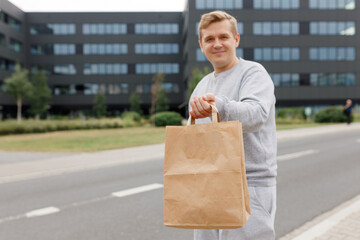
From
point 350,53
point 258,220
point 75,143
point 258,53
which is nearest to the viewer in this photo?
point 258,220

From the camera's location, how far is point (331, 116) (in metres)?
28.8

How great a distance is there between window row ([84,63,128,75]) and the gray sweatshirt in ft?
182

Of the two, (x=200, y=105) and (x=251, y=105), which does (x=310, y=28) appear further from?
(x=200, y=105)

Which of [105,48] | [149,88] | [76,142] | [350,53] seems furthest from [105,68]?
[76,142]

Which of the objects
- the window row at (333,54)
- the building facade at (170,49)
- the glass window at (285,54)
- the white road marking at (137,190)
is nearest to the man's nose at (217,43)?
the white road marking at (137,190)

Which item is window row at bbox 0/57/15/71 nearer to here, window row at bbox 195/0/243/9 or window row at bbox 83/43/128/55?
window row at bbox 83/43/128/55

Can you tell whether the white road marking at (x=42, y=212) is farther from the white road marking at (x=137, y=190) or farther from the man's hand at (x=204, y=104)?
the man's hand at (x=204, y=104)

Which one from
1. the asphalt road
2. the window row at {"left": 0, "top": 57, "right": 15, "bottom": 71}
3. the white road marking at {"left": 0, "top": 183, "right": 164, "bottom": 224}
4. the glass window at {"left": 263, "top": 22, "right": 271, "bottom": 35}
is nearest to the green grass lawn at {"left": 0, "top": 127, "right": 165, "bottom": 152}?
the asphalt road

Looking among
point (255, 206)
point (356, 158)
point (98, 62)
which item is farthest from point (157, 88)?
point (255, 206)

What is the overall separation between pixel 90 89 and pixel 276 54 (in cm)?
3065

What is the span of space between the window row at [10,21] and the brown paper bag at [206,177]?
53.7 meters

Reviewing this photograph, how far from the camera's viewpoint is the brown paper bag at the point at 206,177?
5.05 ft

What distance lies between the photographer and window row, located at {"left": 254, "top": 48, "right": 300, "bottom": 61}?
4616 cm

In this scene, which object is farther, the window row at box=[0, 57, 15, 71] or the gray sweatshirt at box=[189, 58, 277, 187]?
the window row at box=[0, 57, 15, 71]
